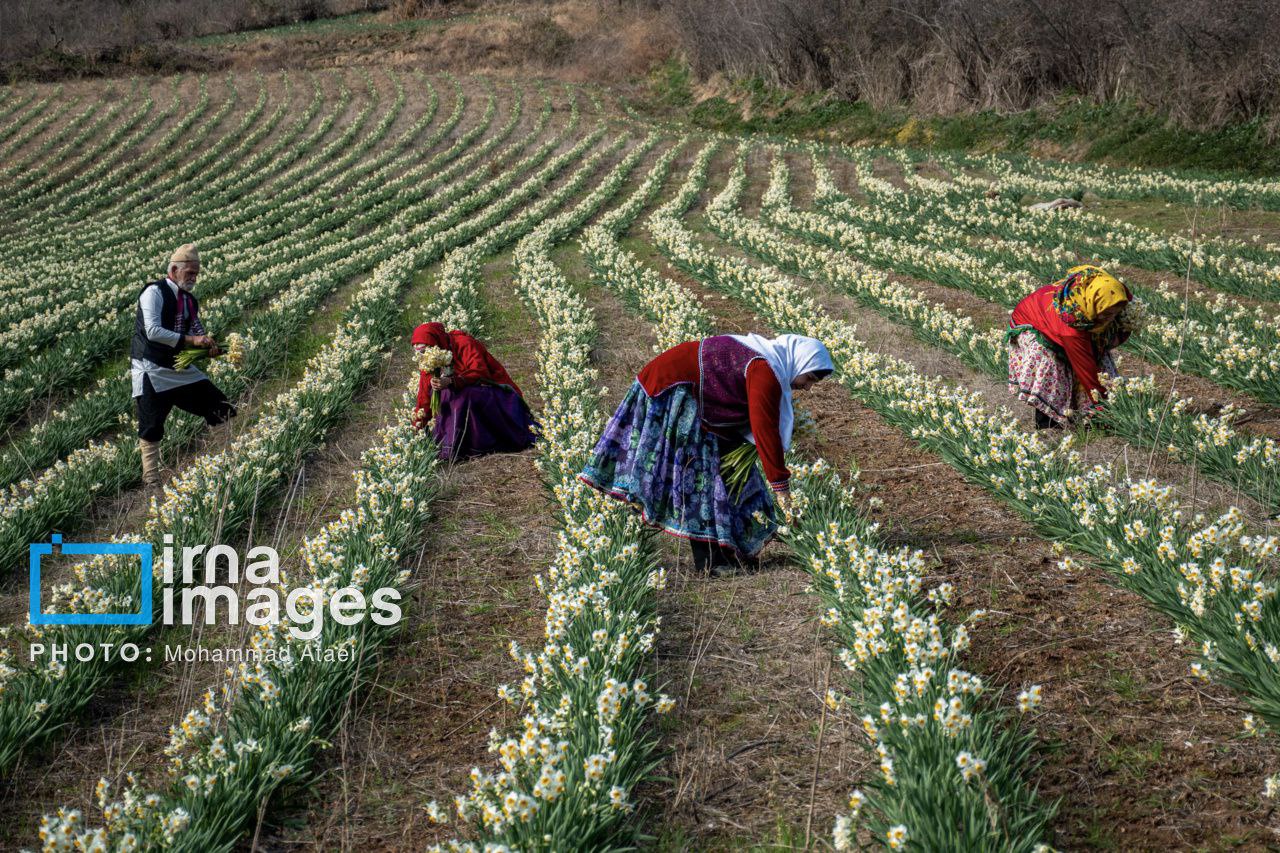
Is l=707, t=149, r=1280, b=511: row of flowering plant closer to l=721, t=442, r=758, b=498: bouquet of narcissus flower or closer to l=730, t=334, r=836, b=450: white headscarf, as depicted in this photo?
l=730, t=334, r=836, b=450: white headscarf

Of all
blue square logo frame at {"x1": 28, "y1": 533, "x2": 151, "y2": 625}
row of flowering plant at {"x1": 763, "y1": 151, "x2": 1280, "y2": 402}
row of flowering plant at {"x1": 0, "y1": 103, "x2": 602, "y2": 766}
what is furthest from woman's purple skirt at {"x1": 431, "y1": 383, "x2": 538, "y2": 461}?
row of flowering plant at {"x1": 763, "y1": 151, "x2": 1280, "y2": 402}

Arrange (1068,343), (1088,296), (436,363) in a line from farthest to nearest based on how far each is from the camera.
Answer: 1. (436,363)
2. (1068,343)
3. (1088,296)

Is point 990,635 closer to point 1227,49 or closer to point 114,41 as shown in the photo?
point 1227,49

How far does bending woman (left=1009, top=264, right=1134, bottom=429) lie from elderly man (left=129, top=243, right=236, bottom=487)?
21.0 feet

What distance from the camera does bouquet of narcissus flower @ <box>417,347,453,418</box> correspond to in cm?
703

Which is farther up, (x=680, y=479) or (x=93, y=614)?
(x=680, y=479)

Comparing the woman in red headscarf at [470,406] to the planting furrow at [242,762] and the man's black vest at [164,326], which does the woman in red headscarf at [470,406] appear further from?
the planting furrow at [242,762]

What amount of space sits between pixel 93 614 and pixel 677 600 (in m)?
3.11

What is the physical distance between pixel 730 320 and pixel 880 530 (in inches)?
237

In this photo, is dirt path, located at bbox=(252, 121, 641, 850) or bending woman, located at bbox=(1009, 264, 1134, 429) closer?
dirt path, located at bbox=(252, 121, 641, 850)

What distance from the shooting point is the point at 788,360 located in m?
4.85

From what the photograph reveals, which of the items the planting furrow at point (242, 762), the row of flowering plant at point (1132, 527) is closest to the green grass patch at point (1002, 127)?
the row of flowering plant at point (1132, 527)

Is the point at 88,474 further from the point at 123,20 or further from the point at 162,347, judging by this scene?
the point at 123,20

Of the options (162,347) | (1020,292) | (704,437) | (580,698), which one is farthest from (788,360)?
(1020,292)
